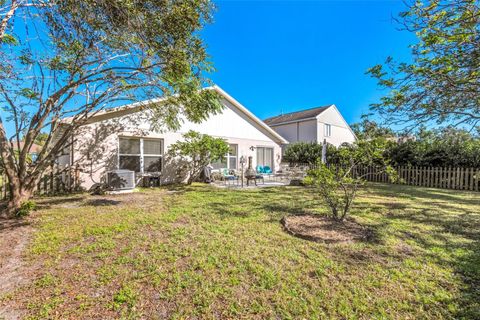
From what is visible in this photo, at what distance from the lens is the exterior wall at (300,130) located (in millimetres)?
22984

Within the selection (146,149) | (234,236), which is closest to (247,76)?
(146,149)

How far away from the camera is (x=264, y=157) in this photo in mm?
16734

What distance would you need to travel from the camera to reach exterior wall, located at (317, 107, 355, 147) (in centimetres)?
2320

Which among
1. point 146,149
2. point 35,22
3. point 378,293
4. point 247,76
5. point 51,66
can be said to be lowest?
point 378,293

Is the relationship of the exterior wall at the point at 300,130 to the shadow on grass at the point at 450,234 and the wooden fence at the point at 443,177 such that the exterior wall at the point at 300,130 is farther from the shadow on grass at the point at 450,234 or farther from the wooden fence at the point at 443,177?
the shadow on grass at the point at 450,234

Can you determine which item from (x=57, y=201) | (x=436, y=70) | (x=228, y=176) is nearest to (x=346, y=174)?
(x=436, y=70)

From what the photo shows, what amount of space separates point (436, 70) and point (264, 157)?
40.0 ft

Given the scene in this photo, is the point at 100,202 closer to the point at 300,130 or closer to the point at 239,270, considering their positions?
the point at 239,270

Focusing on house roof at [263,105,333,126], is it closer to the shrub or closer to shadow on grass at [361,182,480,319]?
shadow on grass at [361,182,480,319]

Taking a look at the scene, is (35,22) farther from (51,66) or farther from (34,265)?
(34,265)

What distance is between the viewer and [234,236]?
4.22m

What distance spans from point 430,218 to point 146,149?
37.7ft

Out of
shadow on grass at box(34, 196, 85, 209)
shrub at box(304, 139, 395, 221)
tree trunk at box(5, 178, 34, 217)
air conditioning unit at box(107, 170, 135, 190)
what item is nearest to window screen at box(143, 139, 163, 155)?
air conditioning unit at box(107, 170, 135, 190)

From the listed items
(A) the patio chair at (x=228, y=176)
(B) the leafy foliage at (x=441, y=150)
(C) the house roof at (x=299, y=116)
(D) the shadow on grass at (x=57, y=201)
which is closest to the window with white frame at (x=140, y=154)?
(D) the shadow on grass at (x=57, y=201)
